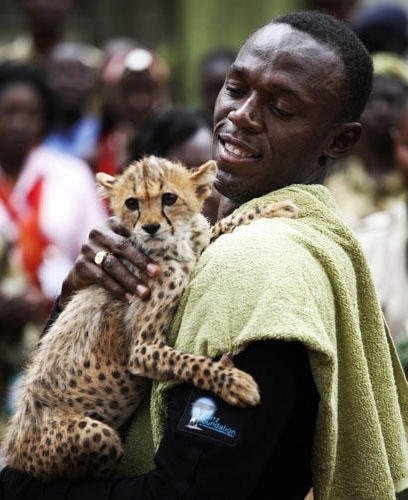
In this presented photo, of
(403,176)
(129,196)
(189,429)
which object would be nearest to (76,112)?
(403,176)

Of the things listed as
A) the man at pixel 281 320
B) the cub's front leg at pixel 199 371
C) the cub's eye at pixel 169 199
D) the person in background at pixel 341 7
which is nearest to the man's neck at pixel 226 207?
the man at pixel 281 320

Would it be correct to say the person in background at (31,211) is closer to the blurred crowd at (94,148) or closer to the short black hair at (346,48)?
the blurred crowd at (94,148)

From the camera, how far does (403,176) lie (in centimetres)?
688

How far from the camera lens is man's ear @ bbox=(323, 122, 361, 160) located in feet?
11.5

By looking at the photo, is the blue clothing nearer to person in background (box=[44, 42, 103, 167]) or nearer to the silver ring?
person in background (box=[44, 42, 103, 167])

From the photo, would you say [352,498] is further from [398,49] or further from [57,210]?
[398,49]

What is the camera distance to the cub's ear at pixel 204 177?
348 centimetres

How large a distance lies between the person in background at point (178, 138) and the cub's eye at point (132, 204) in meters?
2.42

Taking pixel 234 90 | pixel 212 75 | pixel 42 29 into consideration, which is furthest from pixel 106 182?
pixel 42 29

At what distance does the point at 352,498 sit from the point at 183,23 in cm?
1042

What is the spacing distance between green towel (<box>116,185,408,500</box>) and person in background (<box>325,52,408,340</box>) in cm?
273

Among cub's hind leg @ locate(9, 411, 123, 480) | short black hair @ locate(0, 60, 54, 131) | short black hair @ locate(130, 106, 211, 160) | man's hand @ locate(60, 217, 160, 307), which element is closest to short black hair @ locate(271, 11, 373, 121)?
man's hand @ locate(60, 217, 160, 307)

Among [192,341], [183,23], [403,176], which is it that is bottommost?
[183,23]

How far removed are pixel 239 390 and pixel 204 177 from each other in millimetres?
835
